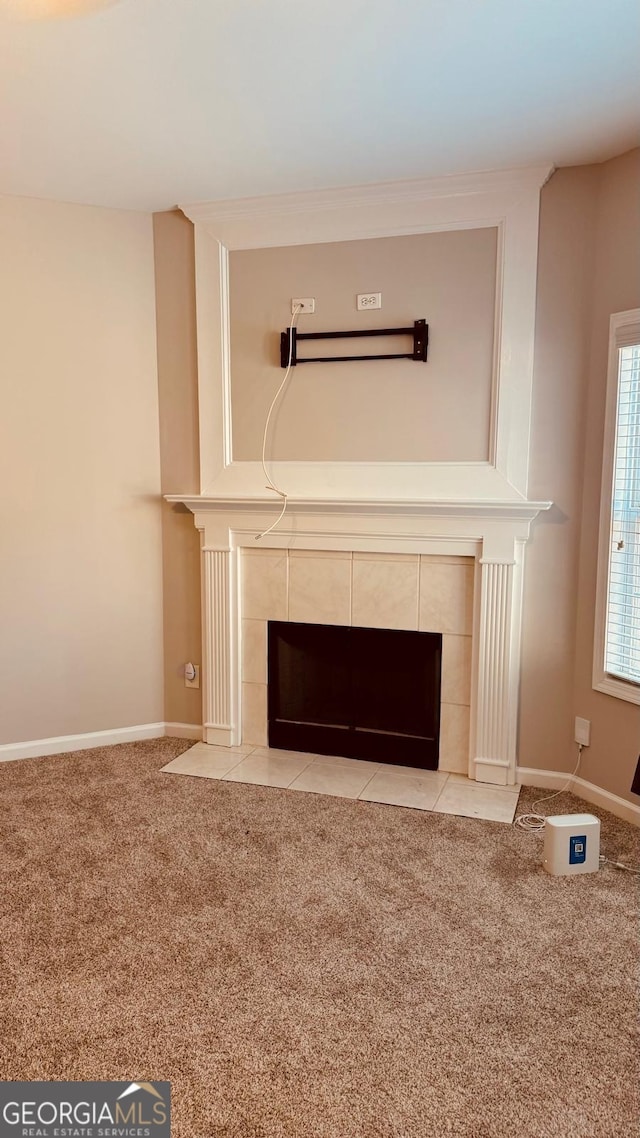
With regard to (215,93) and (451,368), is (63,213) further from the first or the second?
(451,368)

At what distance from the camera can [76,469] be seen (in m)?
3.73

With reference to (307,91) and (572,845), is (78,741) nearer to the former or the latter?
(572,845)

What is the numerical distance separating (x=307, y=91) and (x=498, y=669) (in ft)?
7.69

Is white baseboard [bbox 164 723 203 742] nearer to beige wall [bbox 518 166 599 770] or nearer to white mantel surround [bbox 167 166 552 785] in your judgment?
white mantel surround [bbox 167 166 552 785]

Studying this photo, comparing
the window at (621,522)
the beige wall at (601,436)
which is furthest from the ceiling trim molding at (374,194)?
the window at (621,522)

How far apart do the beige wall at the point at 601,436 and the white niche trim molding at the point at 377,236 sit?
254mm

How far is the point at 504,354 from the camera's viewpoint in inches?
129

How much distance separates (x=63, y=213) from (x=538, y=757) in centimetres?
333

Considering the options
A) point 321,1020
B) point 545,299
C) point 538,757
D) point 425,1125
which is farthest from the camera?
point 538,757

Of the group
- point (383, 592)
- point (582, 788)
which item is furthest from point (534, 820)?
point (383, 592)

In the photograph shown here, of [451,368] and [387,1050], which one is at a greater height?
[451,368]

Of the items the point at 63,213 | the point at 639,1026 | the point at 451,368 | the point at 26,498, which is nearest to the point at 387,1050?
the point at 639,1026

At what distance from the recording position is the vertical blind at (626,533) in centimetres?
301

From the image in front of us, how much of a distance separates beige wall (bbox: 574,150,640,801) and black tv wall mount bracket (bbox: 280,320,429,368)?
0.71m
